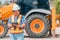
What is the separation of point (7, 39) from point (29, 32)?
1078 millimetres

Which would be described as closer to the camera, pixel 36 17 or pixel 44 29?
pixel 44 29

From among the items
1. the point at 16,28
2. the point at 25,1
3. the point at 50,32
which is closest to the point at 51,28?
the point at 50,32

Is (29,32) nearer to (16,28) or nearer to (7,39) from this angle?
(7,39)

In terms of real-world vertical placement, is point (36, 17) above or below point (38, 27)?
above

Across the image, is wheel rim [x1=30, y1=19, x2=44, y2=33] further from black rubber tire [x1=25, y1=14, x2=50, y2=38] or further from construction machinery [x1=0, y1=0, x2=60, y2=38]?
black rubber tire [x1=25, y1=14, x2=50, y2=38]

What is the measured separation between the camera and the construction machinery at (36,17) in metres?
12.3

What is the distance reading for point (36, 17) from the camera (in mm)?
12359

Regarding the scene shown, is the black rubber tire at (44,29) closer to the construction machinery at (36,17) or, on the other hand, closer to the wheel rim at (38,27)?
the construction machinery at (36,17)

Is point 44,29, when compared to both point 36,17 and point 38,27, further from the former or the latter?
point 36,17

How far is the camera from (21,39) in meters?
6.85

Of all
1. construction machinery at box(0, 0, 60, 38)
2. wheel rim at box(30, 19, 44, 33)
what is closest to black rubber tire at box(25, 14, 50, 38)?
construction machinery at box(0, 0, 60, 38)

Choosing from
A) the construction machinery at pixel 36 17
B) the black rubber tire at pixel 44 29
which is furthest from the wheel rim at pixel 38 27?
the black rubber tire at pixel 44 29

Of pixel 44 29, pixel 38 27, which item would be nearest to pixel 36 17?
pixel 38 27

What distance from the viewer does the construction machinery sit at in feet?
40.3
